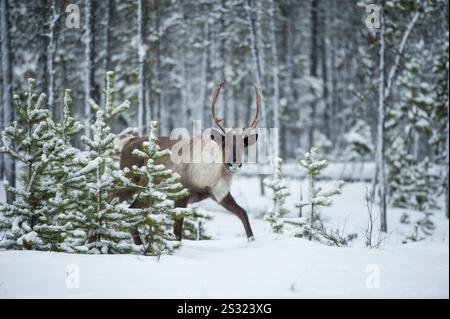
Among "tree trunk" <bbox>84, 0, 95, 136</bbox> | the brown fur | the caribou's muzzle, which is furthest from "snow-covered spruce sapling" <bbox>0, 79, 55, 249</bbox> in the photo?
"tree trunk" <bbox>84, 0, 95, 136</bbox>

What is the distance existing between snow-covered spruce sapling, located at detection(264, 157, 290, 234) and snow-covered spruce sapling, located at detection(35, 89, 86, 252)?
2.76 metres

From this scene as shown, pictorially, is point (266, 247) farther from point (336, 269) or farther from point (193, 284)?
point (193, 284)

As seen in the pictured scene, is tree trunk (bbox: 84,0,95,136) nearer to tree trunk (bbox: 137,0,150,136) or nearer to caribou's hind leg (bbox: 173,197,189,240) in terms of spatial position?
tree trunk (bbox: 137,0,150,136)

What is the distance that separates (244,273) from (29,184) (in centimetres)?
271

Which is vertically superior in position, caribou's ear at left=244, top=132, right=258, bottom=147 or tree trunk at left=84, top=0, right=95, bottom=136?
tree trunk at left=84, top=0, right=95, bottom=136

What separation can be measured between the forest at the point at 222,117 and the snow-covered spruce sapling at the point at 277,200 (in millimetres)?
24

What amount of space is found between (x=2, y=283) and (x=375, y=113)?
1414cm

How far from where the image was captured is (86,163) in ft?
17.4

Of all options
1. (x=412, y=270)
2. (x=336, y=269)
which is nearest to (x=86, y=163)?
(x=336, y=269)

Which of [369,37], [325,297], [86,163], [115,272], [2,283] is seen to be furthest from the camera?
[369,37]

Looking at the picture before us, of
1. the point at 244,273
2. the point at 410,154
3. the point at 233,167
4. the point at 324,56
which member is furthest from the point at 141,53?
the point at 324,56

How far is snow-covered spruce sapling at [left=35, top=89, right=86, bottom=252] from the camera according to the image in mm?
5039

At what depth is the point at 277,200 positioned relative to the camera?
6.91m

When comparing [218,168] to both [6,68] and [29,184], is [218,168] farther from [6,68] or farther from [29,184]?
[6,68]
